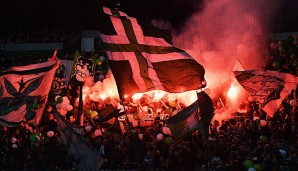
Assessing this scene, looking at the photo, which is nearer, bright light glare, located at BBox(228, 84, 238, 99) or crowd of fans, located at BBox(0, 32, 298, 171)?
crowd of fans, located at BBox(0, 32, 298, 171)

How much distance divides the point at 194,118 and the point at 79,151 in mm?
2388

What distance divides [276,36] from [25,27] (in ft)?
39.1

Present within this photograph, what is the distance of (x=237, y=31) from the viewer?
17828mm

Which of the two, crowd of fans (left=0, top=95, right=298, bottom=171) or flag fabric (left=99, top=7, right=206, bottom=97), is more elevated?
flag fabric (left=99, top=7, right=206, bottom=97)

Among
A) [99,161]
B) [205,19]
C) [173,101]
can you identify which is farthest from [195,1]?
[99,161]

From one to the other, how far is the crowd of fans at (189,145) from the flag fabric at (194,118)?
0.50 m

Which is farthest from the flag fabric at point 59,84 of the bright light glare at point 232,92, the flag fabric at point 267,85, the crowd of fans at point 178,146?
the flag fabric at point 267,85

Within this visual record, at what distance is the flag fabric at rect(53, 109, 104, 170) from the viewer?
12016mm

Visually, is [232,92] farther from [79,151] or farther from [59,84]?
[79,151]

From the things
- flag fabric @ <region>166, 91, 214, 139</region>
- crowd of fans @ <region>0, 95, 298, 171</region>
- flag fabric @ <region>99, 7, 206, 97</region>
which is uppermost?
→ flag fabric @ <region>99, 7, 206, 97</region>

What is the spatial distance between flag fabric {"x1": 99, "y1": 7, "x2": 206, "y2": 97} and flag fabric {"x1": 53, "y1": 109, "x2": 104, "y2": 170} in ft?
4.33

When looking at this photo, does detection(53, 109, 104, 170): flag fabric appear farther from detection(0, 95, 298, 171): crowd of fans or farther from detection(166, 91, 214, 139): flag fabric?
detection(166, 91, 214, 139): flag fabric

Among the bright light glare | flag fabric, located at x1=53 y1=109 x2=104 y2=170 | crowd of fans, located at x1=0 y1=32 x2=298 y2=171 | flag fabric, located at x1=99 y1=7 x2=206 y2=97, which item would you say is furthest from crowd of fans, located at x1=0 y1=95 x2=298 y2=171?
flag fabric, located at x1=99 y1=7 x2=206 y2=97

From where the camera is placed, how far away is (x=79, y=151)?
1227 cm
